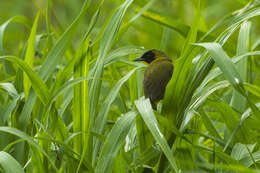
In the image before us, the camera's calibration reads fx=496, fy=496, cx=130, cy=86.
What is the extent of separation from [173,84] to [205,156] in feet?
2.12

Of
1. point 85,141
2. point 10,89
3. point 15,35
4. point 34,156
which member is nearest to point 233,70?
point 85,141

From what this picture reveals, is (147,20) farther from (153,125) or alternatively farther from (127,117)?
(153,125)

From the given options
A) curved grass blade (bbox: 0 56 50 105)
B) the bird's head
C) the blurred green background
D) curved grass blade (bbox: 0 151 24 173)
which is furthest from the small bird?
curved grass blade (bbox: 0 151 24 173)

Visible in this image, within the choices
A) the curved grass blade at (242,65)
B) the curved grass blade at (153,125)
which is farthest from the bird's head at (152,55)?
the curved grass blade at (153,125)

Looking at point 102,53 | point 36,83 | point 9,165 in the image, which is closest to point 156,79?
point 102,53

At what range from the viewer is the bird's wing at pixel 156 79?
225 cm

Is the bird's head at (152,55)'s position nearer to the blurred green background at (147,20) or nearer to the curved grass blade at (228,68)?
the blurred green background at (147,20)

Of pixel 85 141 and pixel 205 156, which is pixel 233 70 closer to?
pixel 85 141

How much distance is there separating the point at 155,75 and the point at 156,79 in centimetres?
4

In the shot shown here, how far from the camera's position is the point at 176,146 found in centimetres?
181

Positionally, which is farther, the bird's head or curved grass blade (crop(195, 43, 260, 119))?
the bird's head

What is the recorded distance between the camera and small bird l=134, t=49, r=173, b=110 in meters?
2.26

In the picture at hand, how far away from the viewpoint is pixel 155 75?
2375 mm

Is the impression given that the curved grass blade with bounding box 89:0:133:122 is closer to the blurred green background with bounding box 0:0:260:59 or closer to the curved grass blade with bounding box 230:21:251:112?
the curved grass blade with bounding box 230:21:251:112
